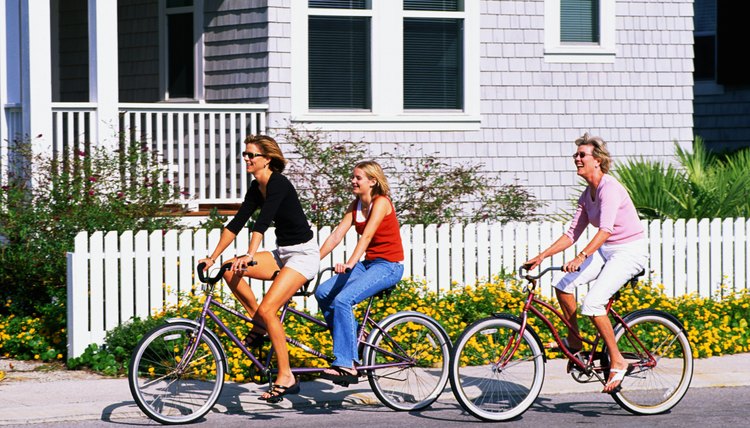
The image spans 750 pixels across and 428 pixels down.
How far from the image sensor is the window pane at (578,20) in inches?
627

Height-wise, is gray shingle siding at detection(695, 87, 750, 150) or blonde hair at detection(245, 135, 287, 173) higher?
gray shingle siding at detection(695, 87, 750, 150)

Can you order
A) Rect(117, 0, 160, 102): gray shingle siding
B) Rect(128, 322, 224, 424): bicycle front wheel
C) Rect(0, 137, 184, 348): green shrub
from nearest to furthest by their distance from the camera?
Rect(128, 322, 224, 424): bicycle front wheel < Rect(0, 137, 184, 348): green shrub < Rect(117, 0, 160, 102): gray shingle siding

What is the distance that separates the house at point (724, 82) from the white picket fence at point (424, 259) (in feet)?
29.1

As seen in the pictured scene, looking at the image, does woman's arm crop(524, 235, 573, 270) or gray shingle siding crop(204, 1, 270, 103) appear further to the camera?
gray shingle siding crop(204, 1, 270, 103)

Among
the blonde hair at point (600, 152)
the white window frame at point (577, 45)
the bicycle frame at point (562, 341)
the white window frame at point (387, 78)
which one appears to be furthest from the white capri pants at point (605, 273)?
the white window frame at point (577, 45)

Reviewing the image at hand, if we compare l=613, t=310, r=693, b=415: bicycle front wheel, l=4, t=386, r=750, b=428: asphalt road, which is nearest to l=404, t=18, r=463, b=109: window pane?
l=4, t=386, r=750, b=428: asphalt road

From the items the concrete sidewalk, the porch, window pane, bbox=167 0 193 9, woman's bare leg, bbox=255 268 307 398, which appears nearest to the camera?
woman's bare leg, bbox=255 268 307 398

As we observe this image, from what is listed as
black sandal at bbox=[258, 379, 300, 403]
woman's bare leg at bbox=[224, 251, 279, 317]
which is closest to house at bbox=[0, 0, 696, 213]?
woman's bare leg at bbox=[224, 251, 279, 317]

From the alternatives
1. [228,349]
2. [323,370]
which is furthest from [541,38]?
[323,370]

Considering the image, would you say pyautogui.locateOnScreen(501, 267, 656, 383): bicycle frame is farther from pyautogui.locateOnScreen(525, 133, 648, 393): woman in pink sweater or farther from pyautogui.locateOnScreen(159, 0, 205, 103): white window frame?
pyautogui.locateOnScreen(159, 0, 205, 103): white window frame

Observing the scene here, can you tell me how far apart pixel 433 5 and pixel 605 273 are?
295 inches

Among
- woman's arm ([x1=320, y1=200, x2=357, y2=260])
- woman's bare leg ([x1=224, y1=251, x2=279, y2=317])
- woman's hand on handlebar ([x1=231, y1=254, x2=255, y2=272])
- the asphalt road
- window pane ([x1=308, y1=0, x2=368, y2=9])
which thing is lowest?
the asphalt road

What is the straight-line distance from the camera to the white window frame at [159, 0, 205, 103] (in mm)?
15484

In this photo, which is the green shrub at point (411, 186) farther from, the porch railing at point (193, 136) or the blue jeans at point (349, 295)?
the blue jeans at point (349, 295)
